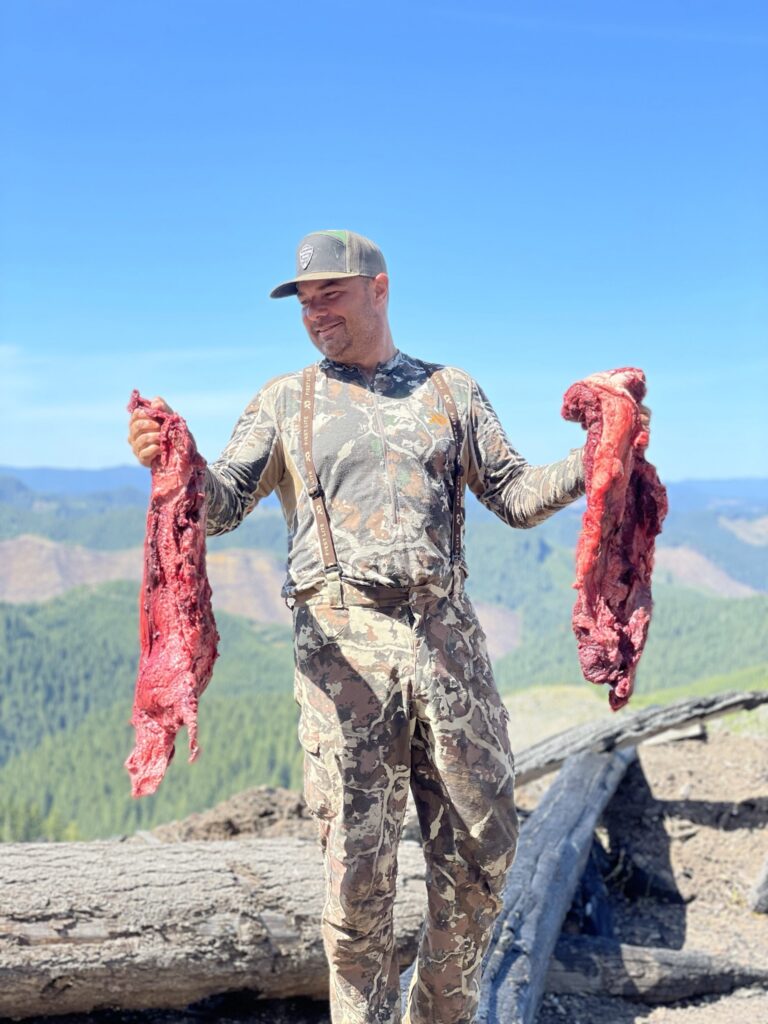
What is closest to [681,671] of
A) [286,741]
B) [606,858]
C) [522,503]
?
[286,741]

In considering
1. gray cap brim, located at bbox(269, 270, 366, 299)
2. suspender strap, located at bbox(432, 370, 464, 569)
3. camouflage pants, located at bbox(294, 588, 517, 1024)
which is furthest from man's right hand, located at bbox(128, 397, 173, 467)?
suspender strap, located at bbox(432, 370, 464, 569)

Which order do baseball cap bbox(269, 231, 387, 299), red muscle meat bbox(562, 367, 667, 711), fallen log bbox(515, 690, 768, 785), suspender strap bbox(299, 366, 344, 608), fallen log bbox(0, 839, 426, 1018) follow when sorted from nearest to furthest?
red muscle meat bbox(562, 367, 667, 711) → suspender strap bbox(299, 366, 344, 608) → baseball cap bbox(269, 231, 387, 299) → fallen log bbox(0, 839, 426, 1018) → fallen log bbox(515, 690, 768, 785)

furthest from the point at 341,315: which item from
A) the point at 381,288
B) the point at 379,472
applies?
the point at 379,472

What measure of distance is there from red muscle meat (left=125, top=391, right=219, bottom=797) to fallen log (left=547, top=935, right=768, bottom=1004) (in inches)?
160

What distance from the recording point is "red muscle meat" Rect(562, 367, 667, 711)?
383 centimetres

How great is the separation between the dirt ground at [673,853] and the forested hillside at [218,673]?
6.34 metres

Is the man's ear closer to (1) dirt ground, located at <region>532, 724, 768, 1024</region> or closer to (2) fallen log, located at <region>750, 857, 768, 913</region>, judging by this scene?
(1) dirt ground, located at <region>532, 724, 768, 1024</region>

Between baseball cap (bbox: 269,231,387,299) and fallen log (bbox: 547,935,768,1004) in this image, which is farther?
fallen log (bbox: 547,935,768,1004)

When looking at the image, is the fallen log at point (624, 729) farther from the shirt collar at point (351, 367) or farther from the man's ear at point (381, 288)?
the man's ear at point (381, 288)

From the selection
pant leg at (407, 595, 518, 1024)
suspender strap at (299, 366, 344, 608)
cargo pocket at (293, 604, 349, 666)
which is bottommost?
pant leg at (407, 595, 518, 1024)

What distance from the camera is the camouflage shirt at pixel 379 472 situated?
13.0ft

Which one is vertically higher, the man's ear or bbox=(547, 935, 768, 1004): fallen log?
the man's ear

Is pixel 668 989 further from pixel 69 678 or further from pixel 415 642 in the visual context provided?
pixel 69 678

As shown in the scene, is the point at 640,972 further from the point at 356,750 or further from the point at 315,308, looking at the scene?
the point at 315,308
